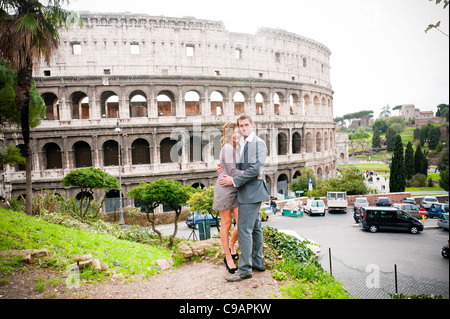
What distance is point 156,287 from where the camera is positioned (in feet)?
14.1

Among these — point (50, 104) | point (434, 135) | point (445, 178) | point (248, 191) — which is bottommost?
point (248, 191)

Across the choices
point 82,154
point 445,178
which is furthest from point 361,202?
point 82,154

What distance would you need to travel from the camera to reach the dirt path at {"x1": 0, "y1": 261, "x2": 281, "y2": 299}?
3.76 m

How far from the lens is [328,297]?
3.51m

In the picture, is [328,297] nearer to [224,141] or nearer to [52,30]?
[224,141]

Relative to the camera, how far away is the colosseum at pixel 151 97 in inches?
788

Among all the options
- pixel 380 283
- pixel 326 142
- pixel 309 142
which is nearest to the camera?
pixel 380 283

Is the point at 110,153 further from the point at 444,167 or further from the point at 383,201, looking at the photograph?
the point at 444,167

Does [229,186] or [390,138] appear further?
[390,138]

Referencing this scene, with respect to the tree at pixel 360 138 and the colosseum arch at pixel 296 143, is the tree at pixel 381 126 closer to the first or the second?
the colosseum arch at pixel 296 143

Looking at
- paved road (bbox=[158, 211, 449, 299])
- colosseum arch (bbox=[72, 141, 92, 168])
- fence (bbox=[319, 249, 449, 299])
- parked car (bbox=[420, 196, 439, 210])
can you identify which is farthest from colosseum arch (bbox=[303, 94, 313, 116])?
fence (bbox=[319, 249, 449, 299])

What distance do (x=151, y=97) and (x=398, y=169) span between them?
60.3 ft
